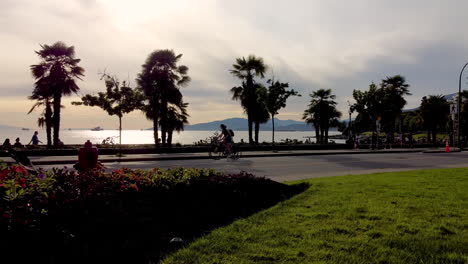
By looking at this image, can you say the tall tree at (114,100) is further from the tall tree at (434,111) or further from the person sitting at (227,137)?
the tall tree at (434,111)

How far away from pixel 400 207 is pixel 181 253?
13.6ft

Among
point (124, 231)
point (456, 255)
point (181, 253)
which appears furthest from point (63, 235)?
point (456, 255)

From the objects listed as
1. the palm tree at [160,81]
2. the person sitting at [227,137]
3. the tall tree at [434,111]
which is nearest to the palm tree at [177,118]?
the palm tree at [160,81]

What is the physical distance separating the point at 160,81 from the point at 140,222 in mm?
28544

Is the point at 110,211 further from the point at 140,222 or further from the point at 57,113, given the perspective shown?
the point at 57,113

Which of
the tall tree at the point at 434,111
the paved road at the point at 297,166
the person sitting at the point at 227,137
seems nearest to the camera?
the paved road at the point at 297,166

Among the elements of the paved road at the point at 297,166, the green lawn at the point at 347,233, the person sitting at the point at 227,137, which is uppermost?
the person sitting at the point at 227,137

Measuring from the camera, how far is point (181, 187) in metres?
6.16

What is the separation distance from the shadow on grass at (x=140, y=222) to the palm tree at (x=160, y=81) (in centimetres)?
2621

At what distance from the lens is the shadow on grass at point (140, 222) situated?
3.78 metres

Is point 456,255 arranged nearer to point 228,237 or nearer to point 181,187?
point 228,237

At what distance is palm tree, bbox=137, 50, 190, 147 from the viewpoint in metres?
32.2

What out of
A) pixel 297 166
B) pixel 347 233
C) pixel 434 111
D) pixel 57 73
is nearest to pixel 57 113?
pixel 57 73

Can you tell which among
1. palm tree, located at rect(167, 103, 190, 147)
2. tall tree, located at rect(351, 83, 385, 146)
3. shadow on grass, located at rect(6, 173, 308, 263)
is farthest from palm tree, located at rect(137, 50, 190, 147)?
shadow on grass, located at rect(6, 173, 308, 263)
